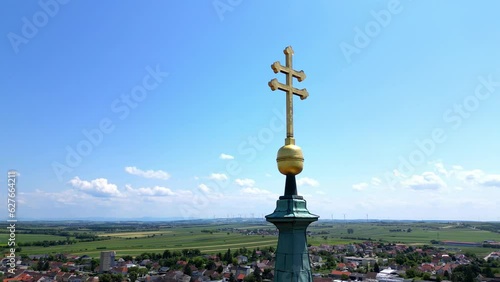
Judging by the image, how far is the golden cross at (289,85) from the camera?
15.5 ft

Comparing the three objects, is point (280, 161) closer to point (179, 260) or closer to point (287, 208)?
point (287, 208)

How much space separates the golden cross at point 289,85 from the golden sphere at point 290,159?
141 millimetres

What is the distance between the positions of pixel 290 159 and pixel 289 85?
101 centimetres

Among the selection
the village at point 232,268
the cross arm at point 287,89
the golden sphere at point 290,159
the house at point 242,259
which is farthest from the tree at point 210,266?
the golden sphere at point 290,159

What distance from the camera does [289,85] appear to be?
4.95 m

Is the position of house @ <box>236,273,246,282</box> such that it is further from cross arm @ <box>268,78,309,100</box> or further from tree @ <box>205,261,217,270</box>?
cross arm @ <box>268,78,309,100</box>

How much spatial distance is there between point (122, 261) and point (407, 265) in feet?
182

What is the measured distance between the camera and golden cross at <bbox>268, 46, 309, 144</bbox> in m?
4.72

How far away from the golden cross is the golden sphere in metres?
0.14

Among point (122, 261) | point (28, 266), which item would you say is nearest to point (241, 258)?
point (122, 261)

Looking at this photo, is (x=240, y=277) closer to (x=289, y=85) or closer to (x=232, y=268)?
(x=232, y=268)

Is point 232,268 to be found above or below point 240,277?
below

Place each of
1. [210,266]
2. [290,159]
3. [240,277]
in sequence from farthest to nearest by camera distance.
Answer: [210,266] → [240,277] → [290,159]

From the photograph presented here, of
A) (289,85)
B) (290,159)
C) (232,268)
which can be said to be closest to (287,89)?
(289,85)
